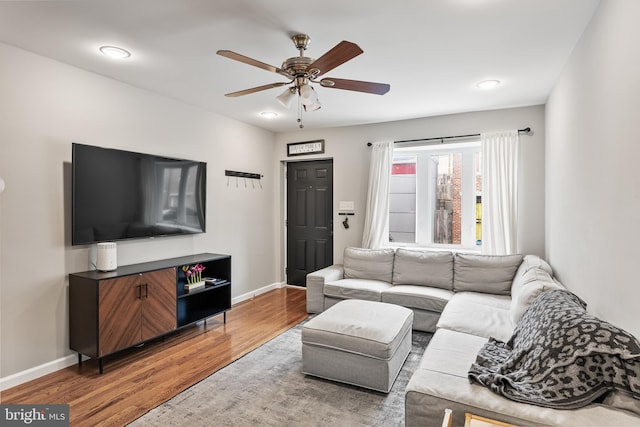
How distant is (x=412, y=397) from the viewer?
1.64m

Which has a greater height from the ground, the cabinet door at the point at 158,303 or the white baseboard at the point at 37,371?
the cabinet door at the point at 158,303

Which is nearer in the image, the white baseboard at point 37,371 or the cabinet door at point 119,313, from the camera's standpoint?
the white baseboard at point 37,371

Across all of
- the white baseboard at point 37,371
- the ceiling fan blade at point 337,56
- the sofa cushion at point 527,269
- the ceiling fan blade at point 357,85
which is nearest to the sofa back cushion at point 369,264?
the sofa cushion at point 527,269

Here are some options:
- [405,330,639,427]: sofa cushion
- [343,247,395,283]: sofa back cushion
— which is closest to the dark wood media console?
[343,247,395,283]: sofa back cushion

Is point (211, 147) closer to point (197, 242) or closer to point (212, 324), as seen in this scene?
point (197, 242)

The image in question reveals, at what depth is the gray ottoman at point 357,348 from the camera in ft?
8.09

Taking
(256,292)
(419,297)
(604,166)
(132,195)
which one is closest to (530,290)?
(604,166)

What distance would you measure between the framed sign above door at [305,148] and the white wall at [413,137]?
69 mm

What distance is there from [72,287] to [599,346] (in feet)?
11.8

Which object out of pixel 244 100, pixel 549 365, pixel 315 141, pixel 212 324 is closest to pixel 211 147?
pixel 244 100

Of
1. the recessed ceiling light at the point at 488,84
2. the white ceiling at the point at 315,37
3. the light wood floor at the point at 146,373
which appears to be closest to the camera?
the white ceiling at the point at 315,37

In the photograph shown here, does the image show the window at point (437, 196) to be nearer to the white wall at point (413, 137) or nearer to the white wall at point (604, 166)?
the white wall at point (413, 137)

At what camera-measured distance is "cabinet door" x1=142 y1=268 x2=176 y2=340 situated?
3041mm

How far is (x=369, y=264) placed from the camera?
4.41m
